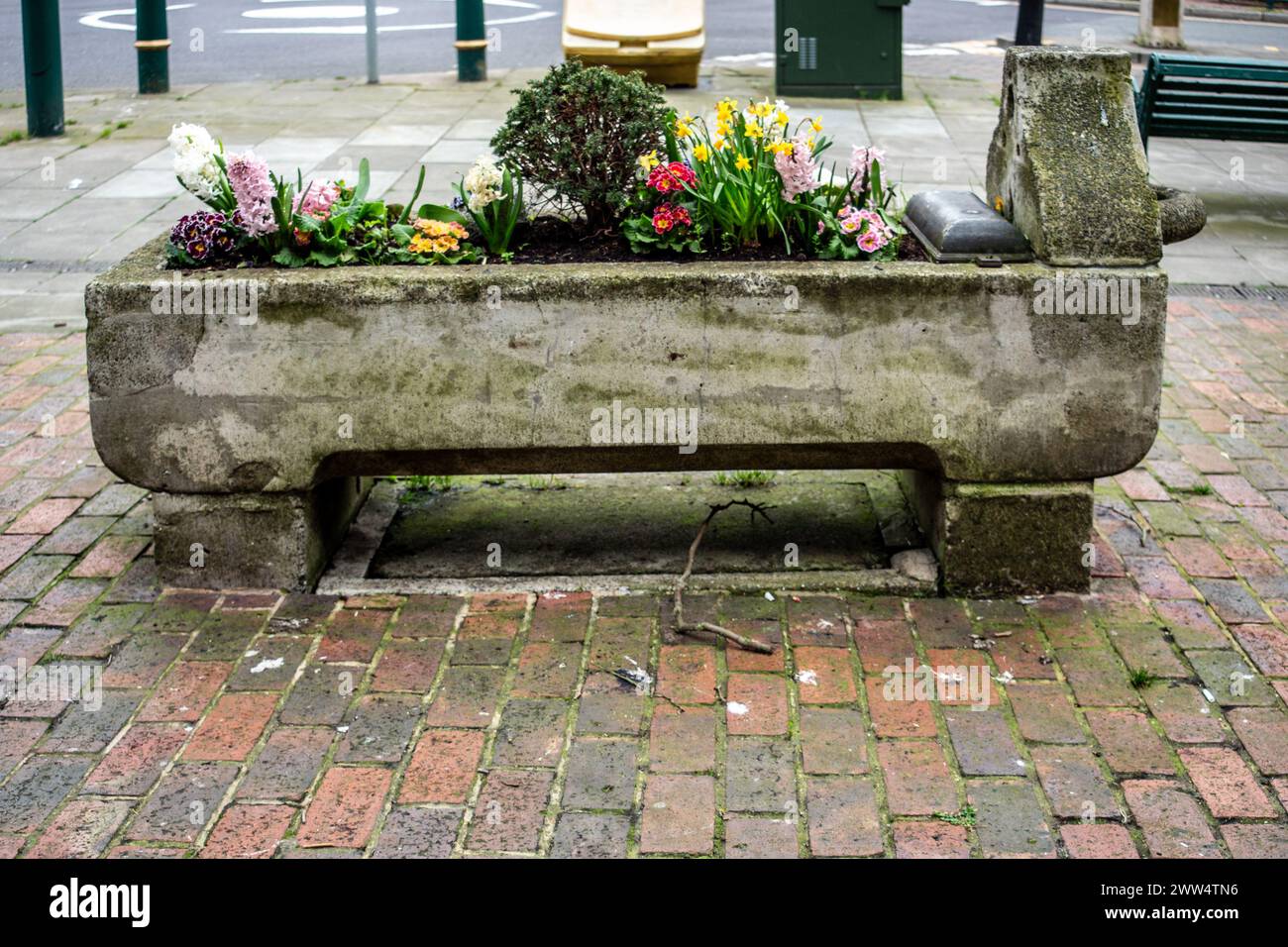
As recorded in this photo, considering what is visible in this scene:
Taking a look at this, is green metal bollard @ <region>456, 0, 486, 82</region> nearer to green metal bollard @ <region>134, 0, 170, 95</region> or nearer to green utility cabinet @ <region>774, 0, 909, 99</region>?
green metal bollard @ <region>134, 0, 170, 95</region>

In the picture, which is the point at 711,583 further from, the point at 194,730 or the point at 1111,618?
the point at 194,730

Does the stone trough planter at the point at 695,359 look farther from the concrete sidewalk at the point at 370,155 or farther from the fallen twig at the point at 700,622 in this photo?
the concrete sidewalk at the point at 370,155

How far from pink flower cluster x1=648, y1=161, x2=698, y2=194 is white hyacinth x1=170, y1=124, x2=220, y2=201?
4.39 ft

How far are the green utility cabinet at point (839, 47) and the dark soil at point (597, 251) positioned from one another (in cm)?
782

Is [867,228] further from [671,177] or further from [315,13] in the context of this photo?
[315,13]

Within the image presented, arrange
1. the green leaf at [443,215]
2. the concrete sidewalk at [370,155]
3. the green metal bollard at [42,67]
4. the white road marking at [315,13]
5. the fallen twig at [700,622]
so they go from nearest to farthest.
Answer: the fallen twig at [700,622]
the green leaf at [443,215]
the concrete sidewalk at [370,155]
the green metal bollard at [42,67]
the white road marking at [315,13]

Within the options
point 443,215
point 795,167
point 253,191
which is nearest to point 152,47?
point 443,215

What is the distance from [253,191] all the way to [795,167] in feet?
5.36

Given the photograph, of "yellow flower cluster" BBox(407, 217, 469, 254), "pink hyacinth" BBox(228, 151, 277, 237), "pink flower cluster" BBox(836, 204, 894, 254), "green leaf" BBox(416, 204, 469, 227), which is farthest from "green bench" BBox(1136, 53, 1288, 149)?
"pink hyacinth" BBox(228, 151, 277, 237)

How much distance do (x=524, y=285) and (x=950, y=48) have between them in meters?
13.0

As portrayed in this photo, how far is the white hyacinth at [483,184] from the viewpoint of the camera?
470 cm

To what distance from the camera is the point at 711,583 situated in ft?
15.4

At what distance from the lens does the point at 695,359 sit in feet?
14.5

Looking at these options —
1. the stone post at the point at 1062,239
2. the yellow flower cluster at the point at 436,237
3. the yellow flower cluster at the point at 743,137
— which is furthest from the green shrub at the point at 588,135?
the stone post at the point at 1062,239
